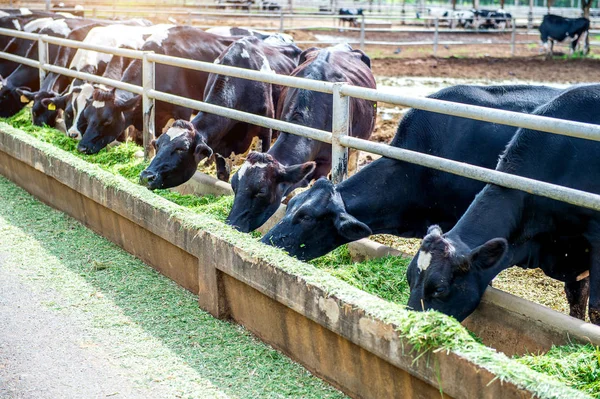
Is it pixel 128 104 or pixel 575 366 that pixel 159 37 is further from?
pixel 575 366

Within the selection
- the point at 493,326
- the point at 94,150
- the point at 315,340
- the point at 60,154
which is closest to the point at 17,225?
the point at 60,154

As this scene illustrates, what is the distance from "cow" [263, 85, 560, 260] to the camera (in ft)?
17.8

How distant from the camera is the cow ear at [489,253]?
13.9 ft

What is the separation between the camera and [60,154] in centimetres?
784

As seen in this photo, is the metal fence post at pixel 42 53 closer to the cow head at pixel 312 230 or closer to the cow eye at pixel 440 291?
the cow head at pixel 312 230

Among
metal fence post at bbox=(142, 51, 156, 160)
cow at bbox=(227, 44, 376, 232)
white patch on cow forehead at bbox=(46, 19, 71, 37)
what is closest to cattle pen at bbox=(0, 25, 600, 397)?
cow at bbox=(227, 44, 376, 232)

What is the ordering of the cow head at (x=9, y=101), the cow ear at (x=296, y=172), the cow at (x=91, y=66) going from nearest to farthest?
1. the cow ear at (x=296, y=172)
2. the cow at (x=91, y=66)
3. the cow head at (x=9, y=101)

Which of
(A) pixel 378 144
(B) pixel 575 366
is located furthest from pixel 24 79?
(B) pixel 575 366

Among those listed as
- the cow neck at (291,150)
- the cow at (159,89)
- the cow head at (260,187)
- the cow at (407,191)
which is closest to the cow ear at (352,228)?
the cow at (407,191)

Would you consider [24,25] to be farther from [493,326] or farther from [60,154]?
[493,326]

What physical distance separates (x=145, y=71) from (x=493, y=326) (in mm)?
5048

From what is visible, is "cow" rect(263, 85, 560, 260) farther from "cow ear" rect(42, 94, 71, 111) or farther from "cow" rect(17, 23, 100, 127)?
"cow" rect(17, 23, 100, 127)

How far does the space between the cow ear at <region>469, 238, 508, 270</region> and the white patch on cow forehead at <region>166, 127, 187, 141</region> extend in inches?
161

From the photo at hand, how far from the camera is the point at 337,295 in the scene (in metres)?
4.10
